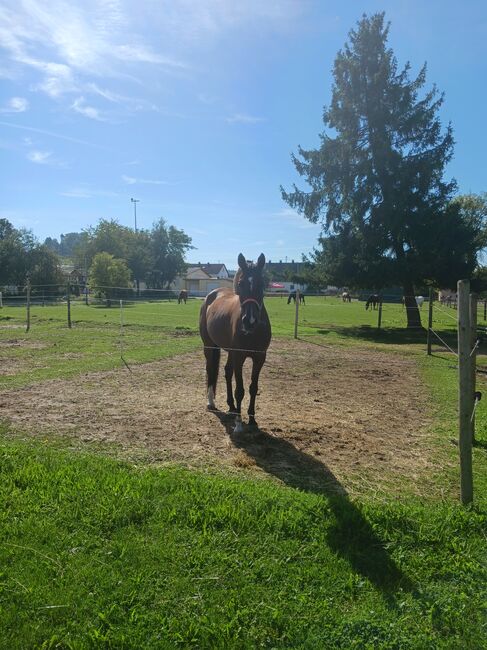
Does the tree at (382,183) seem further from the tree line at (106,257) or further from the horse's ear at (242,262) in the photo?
the tree line at (106,257)

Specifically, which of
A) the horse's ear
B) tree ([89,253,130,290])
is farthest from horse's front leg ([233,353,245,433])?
tree ([89,253,130,290])

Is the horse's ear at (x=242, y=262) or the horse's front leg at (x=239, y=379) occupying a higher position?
the horse's ear at (x=242, y=262)

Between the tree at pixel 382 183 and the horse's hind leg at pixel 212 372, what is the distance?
1580cm

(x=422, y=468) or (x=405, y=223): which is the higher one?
(x=405, y=223)

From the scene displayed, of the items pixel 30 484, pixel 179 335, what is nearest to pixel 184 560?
pixel 30 484

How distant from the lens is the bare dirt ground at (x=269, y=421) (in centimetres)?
458

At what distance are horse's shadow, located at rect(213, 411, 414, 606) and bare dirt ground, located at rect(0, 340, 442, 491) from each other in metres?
0.02

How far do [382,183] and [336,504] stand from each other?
21.0m

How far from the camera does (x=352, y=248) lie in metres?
22.2

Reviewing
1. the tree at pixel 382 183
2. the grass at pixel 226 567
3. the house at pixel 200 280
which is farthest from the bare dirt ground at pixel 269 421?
the house at pixel 200 280

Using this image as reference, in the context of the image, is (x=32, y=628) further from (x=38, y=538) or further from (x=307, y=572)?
(x=307, y=572)

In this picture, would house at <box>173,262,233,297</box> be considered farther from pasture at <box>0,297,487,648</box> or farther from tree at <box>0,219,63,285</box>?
pasture at <box>0,297,487,648</box>

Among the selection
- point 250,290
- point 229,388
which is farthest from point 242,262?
point 229,388

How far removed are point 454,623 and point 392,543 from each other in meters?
0.71
